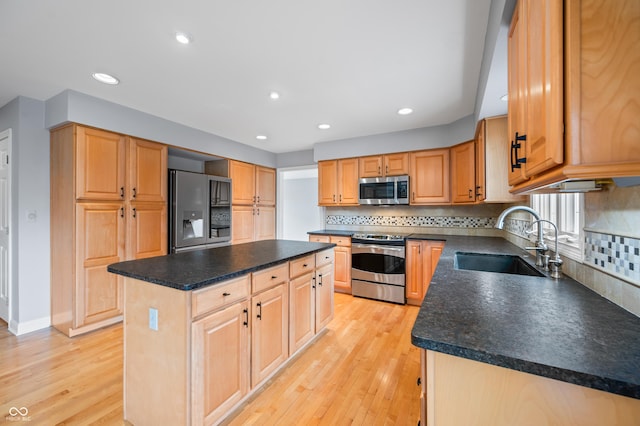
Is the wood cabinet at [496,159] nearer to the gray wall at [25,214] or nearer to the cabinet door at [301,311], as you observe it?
the cabinet door at [301,311]

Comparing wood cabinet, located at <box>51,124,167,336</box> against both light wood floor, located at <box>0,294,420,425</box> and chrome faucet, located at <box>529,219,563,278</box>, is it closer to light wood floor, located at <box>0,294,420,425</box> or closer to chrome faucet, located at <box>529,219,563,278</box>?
light wood floor, located at <box>0,294,420,425</box>

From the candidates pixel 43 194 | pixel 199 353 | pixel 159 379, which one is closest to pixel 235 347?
pixel 199 353

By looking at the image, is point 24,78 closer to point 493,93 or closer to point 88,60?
point 88,60

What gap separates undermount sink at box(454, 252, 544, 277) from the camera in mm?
2031

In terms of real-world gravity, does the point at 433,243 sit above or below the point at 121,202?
below

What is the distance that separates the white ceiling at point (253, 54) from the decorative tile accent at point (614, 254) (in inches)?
52.6

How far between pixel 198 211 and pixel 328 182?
2.00 meters

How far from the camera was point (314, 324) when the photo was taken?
251cm

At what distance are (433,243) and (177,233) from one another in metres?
3.23

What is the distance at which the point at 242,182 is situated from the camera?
446cm

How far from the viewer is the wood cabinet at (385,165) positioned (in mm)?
3840

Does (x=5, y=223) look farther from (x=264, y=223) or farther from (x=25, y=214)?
(x=264, y=223)

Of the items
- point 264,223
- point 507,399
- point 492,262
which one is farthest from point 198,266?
point 264,223

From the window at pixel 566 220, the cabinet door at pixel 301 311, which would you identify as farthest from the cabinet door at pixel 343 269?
the window at pixel 566 220
